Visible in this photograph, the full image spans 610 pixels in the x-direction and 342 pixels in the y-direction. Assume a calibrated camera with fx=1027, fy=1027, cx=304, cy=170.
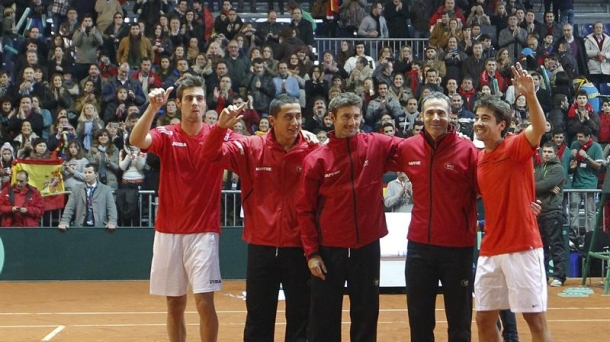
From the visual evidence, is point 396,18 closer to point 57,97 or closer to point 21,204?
point 57,97

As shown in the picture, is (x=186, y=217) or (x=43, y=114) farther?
(x=43, y=114)

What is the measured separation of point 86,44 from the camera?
71.9 ft

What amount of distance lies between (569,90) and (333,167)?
1462 cm

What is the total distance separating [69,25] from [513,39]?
984 cm

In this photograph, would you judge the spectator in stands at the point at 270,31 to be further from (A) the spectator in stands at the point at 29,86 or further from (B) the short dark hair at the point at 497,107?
(B) the short dark hair at the point at 497,107

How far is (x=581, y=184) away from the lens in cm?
1866

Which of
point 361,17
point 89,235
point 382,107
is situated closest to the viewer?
point 89,235

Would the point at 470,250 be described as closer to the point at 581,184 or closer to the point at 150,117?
the point at 150,117

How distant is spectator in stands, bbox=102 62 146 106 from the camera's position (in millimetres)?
20250

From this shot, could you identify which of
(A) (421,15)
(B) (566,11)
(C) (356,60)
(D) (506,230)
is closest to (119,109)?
(C) (356,60)

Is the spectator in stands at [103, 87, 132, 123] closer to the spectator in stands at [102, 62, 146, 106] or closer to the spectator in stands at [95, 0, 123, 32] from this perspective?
the spectator in stands at [102, 62, 146, 106]

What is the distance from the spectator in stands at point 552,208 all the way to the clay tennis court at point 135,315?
451 mm

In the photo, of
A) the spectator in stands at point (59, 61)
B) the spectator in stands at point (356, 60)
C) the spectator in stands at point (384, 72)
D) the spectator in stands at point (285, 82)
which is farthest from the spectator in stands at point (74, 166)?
the spectator in stands at point (356, 60)

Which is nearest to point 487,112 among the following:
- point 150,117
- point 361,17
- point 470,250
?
point 470,250
